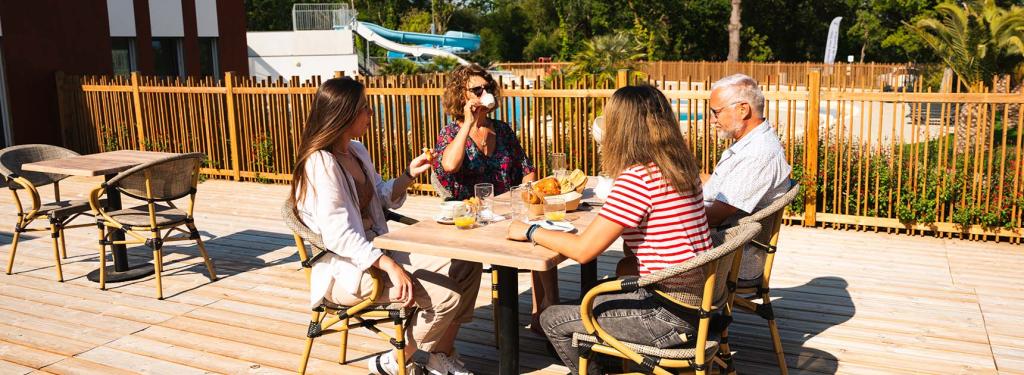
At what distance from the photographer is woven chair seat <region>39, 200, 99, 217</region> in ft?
19.4

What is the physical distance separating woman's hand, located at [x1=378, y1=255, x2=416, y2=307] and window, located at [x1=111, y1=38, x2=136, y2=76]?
12.5 m

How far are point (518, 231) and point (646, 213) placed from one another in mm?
561

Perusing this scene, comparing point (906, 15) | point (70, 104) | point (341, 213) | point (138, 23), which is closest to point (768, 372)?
point (341, 213)

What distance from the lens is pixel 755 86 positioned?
12.9ft

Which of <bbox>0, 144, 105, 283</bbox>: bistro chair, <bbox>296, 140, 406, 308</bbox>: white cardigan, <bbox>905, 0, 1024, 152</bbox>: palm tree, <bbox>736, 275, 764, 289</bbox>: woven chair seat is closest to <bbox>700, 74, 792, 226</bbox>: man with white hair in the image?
<bbox>736, 275, 764, 289</bbox>: woven chair seat

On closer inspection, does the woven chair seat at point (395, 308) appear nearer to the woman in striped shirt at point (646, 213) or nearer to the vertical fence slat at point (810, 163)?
the woman in striped shirt at point (646, 213)

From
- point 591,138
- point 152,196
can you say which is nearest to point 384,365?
point 152,196

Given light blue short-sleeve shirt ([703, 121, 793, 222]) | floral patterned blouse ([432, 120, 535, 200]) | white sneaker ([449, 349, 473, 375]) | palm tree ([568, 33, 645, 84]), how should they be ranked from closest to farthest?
1. light blue short-sleeve shirt ([703, 121, 793, 222])
2. white sneaker ([449, 349, 473, 375])
3. floral patterned blouse ([432, 120, 535, 200])
4. palm tree ([568, 33, 645, 84])

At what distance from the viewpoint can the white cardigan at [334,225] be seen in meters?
3.39

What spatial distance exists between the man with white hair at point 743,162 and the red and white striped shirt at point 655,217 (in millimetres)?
738

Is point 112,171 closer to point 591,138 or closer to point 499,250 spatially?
point 499,250

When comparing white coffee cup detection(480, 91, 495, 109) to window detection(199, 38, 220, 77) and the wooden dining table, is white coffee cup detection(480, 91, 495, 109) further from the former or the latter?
window detection(199, 38, 220, 77)

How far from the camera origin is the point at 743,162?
3.77m

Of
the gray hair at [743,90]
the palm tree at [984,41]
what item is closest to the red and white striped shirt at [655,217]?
the gray hair at [743,90]
